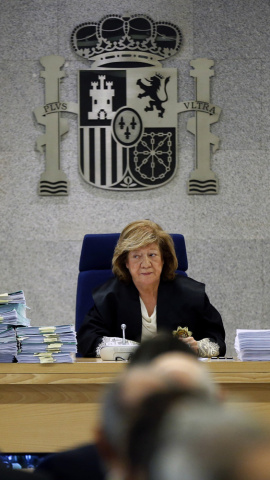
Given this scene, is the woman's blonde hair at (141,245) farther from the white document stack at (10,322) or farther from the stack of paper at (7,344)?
the stack of paper at (7,344)

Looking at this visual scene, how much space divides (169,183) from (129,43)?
2.87 feet

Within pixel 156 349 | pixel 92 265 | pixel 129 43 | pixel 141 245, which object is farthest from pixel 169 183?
pixel 156 349

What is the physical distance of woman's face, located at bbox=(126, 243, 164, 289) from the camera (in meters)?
2.89

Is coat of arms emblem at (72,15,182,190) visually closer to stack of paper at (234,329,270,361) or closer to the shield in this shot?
the shield

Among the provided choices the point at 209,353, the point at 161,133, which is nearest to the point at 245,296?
the point at 161,133

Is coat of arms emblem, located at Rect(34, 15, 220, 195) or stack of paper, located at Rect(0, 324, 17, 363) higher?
coat of arms emblem, located at Rect(34, 15, 220, 195)

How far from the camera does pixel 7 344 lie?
2053 millimetres

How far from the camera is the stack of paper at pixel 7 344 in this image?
80.1 inches

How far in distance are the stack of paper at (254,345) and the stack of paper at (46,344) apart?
516mm

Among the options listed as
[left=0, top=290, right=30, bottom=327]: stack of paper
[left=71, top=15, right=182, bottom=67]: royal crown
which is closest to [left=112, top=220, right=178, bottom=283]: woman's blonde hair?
[left=0, top=290, right=30, bottom=327]: stack of paper

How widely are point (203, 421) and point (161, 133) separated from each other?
3965 millimetres

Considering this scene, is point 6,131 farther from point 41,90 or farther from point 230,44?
point 230,44

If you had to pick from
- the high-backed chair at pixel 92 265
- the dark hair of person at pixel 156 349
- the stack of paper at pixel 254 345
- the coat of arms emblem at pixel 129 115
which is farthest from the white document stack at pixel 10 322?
the coat of arms emblem at pixel 129 115

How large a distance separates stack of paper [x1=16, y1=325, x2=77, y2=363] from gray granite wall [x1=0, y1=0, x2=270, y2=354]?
77.4 inches
